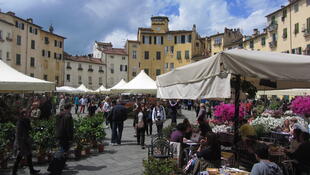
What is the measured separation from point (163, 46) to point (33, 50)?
25882 millimetres

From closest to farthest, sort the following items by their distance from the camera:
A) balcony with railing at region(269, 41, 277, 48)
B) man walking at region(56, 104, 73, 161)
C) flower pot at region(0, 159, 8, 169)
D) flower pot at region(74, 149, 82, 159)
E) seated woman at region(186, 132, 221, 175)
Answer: seated woman at region(186, 132, 221, 175)
man walking at region(56, 104, 73, 161)
flower pot at region(0, 159, 8, 169)
flower pot at region(74, 149, 82, 159)
balcony with railing at region(269, 41, 277, 48)

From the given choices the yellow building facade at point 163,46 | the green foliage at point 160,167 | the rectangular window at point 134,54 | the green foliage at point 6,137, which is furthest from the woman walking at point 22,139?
the rectangular window at point 134,54

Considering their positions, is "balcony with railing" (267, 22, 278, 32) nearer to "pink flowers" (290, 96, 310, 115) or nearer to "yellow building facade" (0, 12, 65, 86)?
"pink flowers" (290, 96, 310, 115)

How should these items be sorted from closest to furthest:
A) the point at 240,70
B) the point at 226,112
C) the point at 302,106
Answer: the point at 240,70 → the point at 226,112 → the point at 302,106

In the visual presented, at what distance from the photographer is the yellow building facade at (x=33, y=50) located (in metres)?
44.7

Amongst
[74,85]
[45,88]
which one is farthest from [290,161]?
[74,85]

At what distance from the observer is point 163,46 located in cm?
5800

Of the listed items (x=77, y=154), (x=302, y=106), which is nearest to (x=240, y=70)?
(x=302, y=106)

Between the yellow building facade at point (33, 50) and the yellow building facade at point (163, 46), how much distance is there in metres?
18.0

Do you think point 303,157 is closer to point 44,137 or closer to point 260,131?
point 260,131

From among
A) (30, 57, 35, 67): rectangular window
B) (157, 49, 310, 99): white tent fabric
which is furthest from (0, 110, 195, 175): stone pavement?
(30, 57, 35, 67): rectangular window

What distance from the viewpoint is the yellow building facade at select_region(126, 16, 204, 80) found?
186 ft

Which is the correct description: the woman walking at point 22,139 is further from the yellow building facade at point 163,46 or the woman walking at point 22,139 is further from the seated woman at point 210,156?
the yellow building facade at point 163,46

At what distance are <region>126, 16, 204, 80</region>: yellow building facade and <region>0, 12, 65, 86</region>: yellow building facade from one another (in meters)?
18.0
